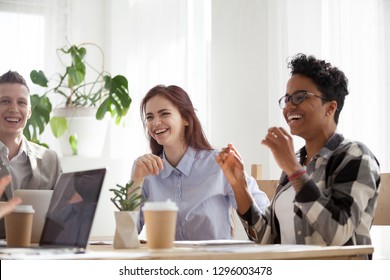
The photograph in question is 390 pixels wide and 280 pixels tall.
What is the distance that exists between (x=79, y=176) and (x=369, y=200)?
74 cm

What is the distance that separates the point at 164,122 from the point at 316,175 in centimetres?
74

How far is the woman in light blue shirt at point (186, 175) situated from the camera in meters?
2.30

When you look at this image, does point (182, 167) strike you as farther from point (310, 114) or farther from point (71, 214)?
point (71, 214)

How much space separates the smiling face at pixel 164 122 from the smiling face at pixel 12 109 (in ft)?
1.41

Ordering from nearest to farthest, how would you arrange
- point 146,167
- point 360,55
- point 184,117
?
point 146,167 → point 184,117 → point 360,55

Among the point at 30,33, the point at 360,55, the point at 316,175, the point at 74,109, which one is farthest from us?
the point at 30,33

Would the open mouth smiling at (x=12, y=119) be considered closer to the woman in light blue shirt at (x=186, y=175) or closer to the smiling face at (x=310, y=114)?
the woman in light blue shirt at (x=186, y=175)

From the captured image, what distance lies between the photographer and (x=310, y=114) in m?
1.92

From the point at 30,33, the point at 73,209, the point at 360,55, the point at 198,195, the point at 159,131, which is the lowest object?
the point at 198,195

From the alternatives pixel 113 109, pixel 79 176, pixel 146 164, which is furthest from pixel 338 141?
pixel 113 109

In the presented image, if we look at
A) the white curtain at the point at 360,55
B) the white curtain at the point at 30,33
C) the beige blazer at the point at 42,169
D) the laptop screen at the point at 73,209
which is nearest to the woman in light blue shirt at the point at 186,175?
the beige blazer at the point at 42,169

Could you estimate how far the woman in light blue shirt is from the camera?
2.30 metres

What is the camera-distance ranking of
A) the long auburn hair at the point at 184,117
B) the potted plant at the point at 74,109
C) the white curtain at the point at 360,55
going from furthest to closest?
the potted plant at the point at 74,109 < the white curtain at the point at 360,55 < the long auburn hair at the point at 184,117

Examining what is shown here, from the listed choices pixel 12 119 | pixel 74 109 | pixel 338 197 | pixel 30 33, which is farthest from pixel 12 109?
pixel 30 33
